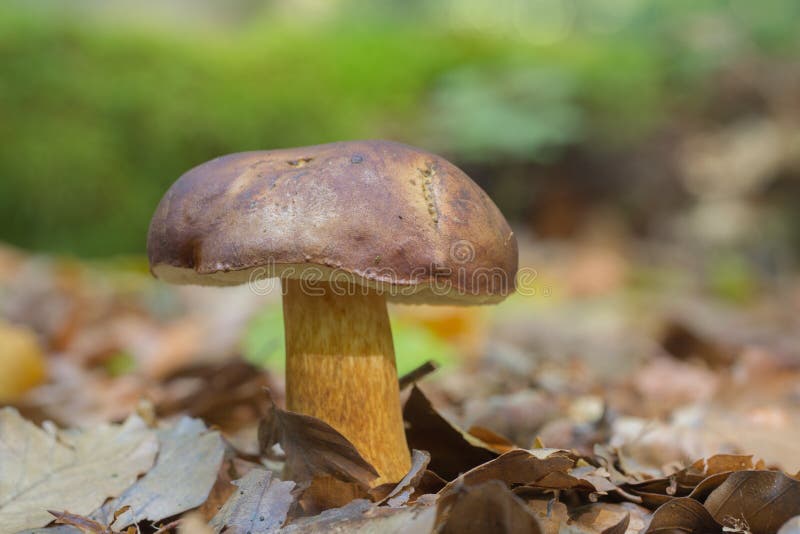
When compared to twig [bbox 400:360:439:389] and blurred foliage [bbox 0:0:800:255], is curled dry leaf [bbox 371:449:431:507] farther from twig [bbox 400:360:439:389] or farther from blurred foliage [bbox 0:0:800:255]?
blurred foliage [bbox 0:0:800:255]

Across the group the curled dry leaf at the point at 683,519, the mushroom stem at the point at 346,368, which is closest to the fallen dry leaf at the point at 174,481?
the mushroom stem at the point at 346,368

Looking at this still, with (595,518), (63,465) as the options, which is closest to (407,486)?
(595,518)

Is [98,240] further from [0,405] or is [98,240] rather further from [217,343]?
[0,405]

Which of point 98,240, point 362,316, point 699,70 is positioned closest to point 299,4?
point 699,70

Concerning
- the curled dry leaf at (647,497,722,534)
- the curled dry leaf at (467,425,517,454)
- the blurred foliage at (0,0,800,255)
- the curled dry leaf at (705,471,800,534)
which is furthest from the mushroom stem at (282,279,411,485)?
the blurred foliage at (0,0,800,255)

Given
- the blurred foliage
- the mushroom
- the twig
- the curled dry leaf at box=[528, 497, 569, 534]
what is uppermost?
the blurred foliage

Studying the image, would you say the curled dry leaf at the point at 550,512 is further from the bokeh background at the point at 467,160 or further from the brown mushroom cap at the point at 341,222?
the bokeh background at the point at 467,160

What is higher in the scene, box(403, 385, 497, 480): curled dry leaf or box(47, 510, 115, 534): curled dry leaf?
box(403, 385, 497, 480): curled dry leaf
